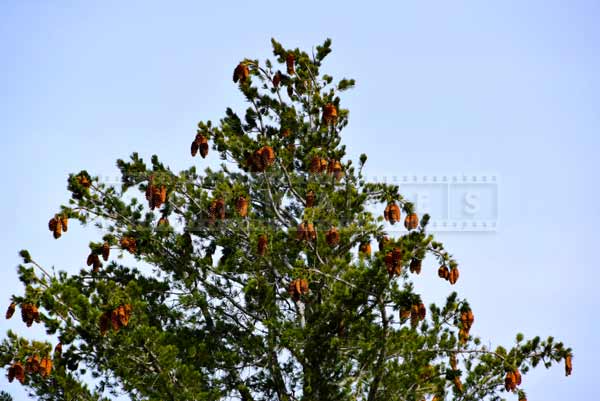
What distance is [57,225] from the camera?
41.0 feet

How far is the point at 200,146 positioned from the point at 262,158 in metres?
1.08

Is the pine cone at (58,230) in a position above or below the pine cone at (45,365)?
above

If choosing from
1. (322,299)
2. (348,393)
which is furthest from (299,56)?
(348,393)

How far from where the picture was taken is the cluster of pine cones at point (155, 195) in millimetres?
12617

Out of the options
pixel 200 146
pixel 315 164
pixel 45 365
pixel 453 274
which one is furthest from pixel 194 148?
pixel 453 274

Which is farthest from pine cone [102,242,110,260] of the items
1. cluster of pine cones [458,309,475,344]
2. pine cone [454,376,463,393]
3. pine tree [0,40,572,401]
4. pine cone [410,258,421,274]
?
pine cone [454,376,463,393]

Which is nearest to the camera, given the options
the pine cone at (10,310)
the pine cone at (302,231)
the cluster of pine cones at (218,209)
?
the pine cone at (10,310)

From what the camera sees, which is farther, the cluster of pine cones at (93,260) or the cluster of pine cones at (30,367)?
the cluster of pine cones at (93,260)

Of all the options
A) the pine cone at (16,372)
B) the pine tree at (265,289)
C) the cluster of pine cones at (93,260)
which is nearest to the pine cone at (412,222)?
the pine tree at (265,289)

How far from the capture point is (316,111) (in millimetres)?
15008

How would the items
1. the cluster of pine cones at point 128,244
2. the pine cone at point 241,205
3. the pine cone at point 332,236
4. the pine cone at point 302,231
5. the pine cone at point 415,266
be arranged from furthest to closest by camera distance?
1. the cluster of pine cones at point 128,244
2. the pine cone at point 241,205
3. the pine cone at point 332,236
4. the pine cone at point 302,231
5. the pine cone at point 415,266

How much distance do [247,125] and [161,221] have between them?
2579mm

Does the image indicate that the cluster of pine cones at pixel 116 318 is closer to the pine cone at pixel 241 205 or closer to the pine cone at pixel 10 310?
the pine cone at pixel 10 310

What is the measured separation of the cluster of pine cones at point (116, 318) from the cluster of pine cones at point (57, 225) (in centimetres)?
175
